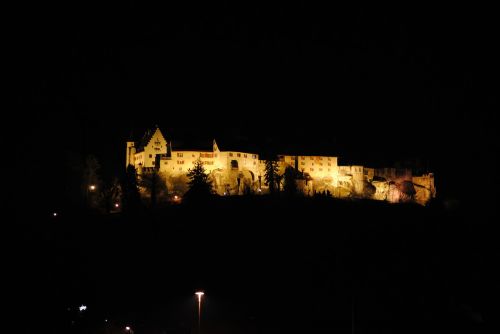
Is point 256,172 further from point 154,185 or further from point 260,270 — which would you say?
point 260,270

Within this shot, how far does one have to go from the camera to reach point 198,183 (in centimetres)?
7294

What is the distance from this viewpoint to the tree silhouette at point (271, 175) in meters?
84.6

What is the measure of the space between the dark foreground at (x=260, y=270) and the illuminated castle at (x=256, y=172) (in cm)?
1122

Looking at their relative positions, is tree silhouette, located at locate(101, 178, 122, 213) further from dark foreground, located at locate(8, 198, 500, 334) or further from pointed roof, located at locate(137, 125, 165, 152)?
pointed roof, located at locate(137, 125, 165, 152)

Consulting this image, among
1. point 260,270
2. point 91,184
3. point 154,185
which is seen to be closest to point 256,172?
point 154,185

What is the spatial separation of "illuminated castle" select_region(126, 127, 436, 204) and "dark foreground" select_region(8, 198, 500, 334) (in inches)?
442

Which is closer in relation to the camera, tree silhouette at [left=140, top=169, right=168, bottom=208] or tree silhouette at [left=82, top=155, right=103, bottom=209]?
tree silhouette at [left=82, top=155, right=103, bottom=209]

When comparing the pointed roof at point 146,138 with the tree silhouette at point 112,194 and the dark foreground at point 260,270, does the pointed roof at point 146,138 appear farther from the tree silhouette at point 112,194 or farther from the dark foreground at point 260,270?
the dark foreground at point 260,270

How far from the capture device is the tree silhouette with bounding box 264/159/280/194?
84.6m

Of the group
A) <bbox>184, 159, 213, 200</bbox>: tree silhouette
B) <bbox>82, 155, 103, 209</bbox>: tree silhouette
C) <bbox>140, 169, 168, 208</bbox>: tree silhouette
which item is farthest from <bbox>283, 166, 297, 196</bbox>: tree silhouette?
<bbox>82, 155, 103, 209</bbox>: tree silhouette

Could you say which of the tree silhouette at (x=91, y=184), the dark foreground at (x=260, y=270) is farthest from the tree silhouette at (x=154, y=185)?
the dark foreground at (x=260, y=270)

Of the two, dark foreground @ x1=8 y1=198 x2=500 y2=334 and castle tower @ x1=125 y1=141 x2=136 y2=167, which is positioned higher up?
castle tower @ x1=125 y1=141 x2=136 y2=167

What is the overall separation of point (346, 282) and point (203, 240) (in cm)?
2101

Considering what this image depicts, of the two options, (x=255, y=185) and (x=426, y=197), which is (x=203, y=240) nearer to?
(x=255, y=185)
